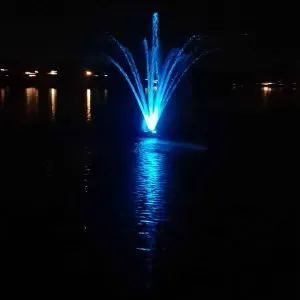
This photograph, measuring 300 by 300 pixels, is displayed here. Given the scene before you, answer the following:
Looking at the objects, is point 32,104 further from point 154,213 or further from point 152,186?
point 154,213

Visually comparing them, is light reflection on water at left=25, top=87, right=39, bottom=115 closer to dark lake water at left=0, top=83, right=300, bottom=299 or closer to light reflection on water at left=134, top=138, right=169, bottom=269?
dark lake water at left=0, top=83, right=300, bottom=299

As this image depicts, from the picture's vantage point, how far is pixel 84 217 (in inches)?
352

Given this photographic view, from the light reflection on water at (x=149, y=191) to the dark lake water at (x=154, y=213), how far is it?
0.07ft

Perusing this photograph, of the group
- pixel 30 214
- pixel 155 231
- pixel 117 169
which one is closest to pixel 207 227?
pixel 155 231

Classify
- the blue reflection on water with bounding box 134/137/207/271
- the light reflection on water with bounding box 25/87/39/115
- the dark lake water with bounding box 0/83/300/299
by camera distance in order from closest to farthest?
1. the dark lake water with bounding box 0/83/300/299
2. the blue reflection on water with bounding box 134/137/207/271
3. the light reflection on water with bounding box 25/87/39/115

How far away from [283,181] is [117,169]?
367 centimetres

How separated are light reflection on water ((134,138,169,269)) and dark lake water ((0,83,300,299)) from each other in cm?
2

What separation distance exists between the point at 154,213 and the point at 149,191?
183 centimetres

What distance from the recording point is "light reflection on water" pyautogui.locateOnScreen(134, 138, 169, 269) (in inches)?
312

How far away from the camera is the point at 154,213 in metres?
9.28

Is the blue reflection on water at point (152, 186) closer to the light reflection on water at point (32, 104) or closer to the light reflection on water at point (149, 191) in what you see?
the light reflection on water at point (149, 191)

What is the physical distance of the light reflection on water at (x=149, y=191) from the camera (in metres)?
7.92

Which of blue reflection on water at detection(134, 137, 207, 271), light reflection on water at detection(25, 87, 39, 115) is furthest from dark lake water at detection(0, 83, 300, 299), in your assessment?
light reflection on water at detection(25, 87, 39, 115)

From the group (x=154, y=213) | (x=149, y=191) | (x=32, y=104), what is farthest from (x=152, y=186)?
(x=32, y=104)
